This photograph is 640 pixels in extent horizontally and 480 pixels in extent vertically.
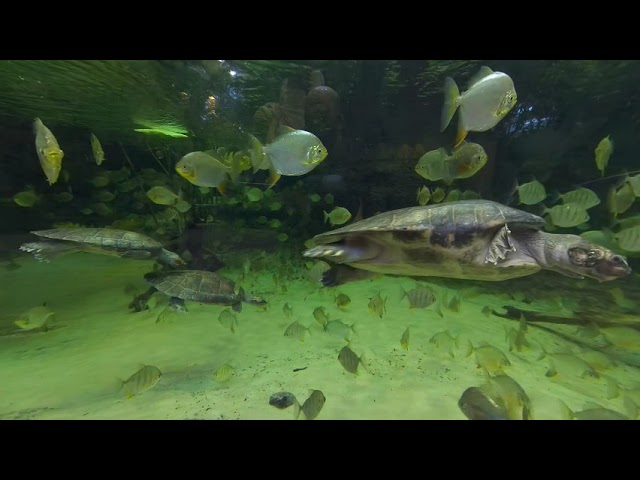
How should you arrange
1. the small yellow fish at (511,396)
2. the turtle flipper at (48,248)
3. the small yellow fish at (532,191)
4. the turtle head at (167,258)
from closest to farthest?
the small yellow fish at (511,396), the turtle flipper at (48,248), the small yellow fish at (532,191), the turtle head at (167,258)

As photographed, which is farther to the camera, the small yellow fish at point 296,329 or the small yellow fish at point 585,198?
the small yellow fish at point 585,198

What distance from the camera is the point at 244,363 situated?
3742mm

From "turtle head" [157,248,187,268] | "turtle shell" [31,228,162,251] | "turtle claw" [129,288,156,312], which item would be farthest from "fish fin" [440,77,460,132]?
"turtle claw" [129,288,156,312]

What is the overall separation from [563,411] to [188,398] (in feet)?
11.0

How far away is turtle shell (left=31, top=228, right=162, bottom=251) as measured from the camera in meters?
4.13

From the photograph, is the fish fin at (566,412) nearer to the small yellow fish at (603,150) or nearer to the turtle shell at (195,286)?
the small yellow fish at (603,150)

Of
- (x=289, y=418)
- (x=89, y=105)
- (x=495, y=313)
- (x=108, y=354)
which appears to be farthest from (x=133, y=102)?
(x=495, y=313)

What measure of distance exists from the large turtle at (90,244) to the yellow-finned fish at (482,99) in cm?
450

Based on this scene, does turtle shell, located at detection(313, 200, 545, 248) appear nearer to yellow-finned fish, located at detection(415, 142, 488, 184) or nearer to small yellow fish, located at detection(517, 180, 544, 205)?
yellow-finned fish, located at detection(415, 142, 488, 184)

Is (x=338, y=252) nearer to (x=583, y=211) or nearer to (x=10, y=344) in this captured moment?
(x=583, y=211)

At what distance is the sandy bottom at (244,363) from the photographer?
105 inches

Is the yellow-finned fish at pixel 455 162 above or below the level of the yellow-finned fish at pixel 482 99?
below

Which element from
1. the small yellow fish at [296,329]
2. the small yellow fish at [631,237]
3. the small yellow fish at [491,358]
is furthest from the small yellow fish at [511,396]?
the small yellow fish at [631,237]

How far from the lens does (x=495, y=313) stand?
6.03 meters
